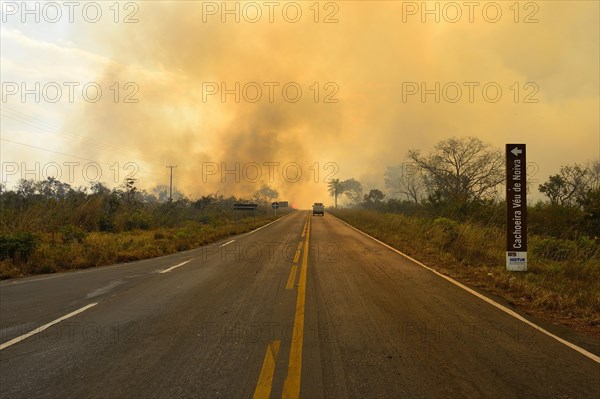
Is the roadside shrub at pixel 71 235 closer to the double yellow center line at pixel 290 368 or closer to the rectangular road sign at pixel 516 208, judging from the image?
the double yellow center line at pixel 290 368

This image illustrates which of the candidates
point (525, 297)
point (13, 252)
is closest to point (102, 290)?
point (13, 252)

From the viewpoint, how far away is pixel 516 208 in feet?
33.5

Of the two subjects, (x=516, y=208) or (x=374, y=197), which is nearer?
(x=516, y=208)

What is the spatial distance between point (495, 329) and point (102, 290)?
7.70 m

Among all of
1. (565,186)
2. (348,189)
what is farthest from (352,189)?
(565,186)

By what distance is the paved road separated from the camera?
344 cm

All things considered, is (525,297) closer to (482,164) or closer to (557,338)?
(557,338)

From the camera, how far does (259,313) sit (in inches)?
230

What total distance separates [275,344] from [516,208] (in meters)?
8.90

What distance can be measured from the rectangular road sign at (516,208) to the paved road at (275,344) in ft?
10.2

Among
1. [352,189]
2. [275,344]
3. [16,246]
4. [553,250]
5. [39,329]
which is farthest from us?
[352,189]

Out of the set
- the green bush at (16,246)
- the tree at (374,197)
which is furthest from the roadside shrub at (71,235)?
the tree at (374,197)

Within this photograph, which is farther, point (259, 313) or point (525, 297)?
point (525, 297)

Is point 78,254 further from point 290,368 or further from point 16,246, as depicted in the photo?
point 290,368
